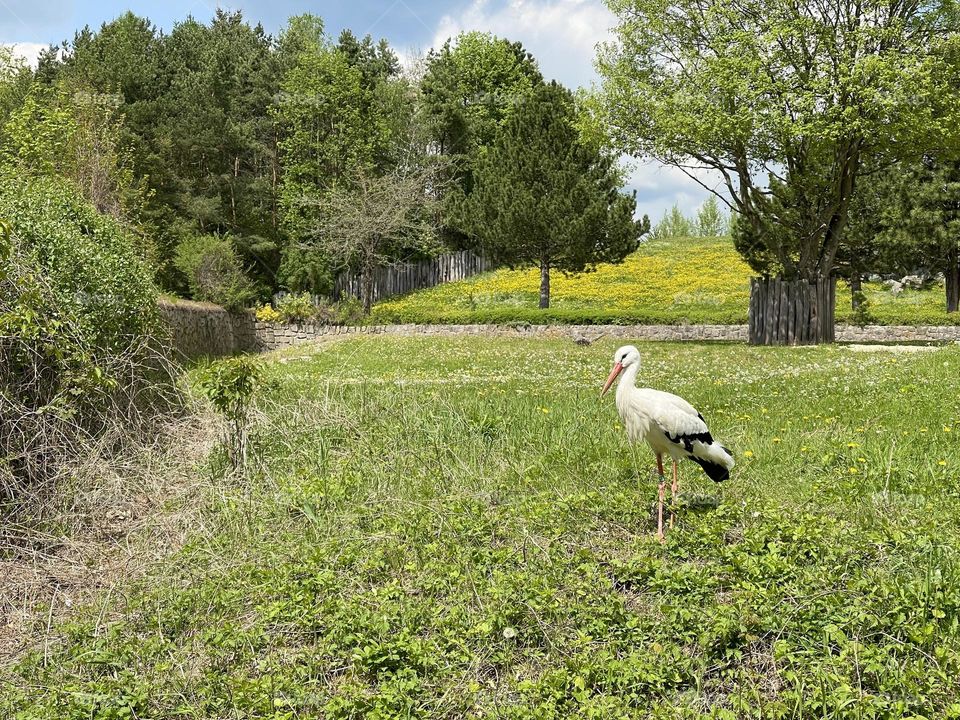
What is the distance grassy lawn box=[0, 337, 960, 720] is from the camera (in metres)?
4.21

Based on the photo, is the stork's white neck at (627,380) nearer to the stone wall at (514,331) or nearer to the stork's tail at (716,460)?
the stork's tail at (716,460)

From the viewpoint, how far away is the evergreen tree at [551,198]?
122 ft

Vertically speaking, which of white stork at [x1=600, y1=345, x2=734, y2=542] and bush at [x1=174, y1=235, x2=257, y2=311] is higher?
bush at [x1=174, y1=235, x2=257, y2=311]

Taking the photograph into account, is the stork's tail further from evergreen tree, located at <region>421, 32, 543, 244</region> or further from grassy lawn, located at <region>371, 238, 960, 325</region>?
evergreen tree, located at <region>421, 32, 543, 244</region>

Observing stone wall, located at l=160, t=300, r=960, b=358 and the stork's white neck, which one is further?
stone wall, located at l=160, t=300, r=960, b=358

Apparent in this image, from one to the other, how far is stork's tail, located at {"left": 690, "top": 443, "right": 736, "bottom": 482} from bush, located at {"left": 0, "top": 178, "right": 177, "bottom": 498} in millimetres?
5327

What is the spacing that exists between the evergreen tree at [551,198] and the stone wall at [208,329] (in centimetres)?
1301

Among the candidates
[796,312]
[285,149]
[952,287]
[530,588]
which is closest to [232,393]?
[530,588]

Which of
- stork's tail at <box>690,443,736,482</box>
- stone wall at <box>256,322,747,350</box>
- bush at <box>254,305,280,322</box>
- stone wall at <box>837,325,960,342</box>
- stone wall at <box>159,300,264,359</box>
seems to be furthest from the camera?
bush at <box>254,305,280,322</box>

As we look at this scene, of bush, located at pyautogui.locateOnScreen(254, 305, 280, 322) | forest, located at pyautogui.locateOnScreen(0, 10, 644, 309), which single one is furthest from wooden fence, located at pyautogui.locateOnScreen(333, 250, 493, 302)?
bush, located at pyautogui.locateOnScreen(254, 305, 280, 322)

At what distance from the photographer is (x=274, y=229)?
4828cm

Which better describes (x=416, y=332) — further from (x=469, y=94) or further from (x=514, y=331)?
(x=469, y=94)

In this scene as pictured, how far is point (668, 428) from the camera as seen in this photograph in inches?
227

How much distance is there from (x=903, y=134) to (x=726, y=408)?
15.1 m
